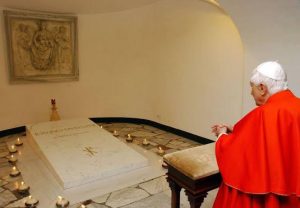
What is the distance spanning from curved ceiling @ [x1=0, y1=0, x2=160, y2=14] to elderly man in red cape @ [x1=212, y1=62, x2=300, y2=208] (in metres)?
3.85

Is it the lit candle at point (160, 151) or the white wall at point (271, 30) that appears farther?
the lit candle at point (160, 151)

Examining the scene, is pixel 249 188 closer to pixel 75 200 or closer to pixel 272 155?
pixel 272 155

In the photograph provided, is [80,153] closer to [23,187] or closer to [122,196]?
[23,187]

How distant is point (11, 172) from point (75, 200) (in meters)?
1.04

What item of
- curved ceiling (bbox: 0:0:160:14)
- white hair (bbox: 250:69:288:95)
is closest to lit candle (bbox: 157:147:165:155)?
white hair (bbox: 250:69:288:95)

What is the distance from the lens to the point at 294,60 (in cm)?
265

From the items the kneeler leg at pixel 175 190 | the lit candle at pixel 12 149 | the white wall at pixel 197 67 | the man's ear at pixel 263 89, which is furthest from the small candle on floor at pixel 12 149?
the man's ear at pixel 263 89

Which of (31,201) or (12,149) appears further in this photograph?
(12,149)

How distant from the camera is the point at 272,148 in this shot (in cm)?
152

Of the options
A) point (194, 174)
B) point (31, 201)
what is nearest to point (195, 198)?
point (194, 174)

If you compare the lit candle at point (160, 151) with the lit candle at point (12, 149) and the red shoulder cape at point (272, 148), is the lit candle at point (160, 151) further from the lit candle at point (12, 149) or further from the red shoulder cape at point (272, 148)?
the red shoulder cape at point (272, 148)

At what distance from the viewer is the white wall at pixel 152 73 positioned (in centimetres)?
401

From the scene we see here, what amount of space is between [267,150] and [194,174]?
0.57 meters

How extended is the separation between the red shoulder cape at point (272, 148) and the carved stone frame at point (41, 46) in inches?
169
